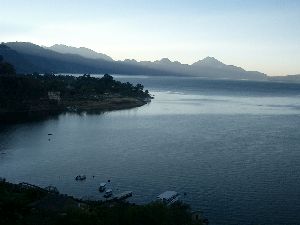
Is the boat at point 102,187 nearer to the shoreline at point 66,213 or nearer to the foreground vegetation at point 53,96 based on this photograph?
the shoreline at point 66,213

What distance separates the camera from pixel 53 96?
8912cm

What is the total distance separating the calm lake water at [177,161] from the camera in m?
30.7

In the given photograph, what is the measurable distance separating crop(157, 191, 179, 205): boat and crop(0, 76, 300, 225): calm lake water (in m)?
0.95

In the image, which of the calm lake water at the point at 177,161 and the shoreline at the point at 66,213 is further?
the calm lake water at the point at 177,161

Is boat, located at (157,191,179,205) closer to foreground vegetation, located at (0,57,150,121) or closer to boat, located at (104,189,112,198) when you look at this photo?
boat, located at (104,189,112,198)

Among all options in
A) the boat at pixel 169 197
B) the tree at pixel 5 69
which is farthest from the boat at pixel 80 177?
the tree at pixel 5 69

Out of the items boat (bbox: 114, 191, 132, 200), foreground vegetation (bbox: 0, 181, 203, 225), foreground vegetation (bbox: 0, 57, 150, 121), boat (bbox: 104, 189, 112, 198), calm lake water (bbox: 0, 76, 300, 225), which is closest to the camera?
foreground vegetation (bbox: 0, 181, 203, 225)

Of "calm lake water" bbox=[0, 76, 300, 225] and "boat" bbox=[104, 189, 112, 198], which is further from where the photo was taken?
"boat" bbox=[104, 189, 112, 198]

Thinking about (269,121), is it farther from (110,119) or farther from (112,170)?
(112,170)

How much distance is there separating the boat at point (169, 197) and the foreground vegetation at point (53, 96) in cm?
4699

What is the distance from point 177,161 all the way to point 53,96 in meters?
53.5

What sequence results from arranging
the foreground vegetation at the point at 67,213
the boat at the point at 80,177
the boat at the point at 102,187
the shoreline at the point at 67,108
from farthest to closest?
the shoreline at the point at 67,108, the boat at the point at 80,177, the boat at the point at 102,187, the foreground vegetation at the point at 67,213

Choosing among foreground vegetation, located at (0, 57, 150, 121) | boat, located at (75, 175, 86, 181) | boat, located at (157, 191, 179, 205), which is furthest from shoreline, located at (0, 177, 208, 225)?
foreground vegetation, located at (0, 57, 150, 121)

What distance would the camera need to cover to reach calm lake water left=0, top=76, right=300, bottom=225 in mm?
30703
